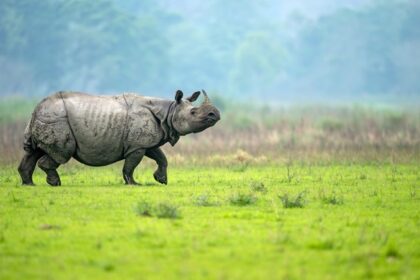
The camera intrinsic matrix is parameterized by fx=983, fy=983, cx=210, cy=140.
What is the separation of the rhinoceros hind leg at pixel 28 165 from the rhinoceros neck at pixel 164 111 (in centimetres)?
218

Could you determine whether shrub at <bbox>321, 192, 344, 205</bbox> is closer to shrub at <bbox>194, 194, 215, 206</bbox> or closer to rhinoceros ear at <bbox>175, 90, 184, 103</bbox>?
shrub at <bbox>194, 194, 215, 206</bbox>

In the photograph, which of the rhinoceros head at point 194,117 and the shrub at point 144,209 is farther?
the rhinoceros head at point 194,117

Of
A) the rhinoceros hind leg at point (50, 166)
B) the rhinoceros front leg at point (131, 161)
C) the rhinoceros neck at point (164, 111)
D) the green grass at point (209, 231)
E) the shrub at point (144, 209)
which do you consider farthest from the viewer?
the rhinoceros neck at point (164, 111)

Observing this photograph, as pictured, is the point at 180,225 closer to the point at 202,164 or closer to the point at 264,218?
the point at 264,218

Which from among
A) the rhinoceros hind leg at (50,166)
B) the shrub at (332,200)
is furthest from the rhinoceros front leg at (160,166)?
the shrub at (332,200)

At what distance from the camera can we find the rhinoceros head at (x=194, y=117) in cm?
1869

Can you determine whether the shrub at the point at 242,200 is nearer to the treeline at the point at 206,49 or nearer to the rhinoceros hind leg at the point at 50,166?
the rhinoceros hind leg at the point at 50,166

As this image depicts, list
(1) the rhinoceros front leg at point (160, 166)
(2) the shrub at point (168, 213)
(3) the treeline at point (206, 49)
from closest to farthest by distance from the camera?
(2) the shrub at point (168, 213)
(1) the rhinoceros front leg at point (160, 166)
(3) the treeline at point (206, 49)

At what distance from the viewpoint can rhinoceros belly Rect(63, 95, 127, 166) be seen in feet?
59.9

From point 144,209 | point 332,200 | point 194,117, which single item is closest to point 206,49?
point 194,117

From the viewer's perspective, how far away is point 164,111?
18.9 m

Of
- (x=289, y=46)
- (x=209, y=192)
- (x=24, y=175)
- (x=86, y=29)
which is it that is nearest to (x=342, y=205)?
(x=209, y=192)

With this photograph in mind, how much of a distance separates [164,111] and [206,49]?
10418 centimetres

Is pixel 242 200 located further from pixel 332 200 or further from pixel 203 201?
pixel 332 200
